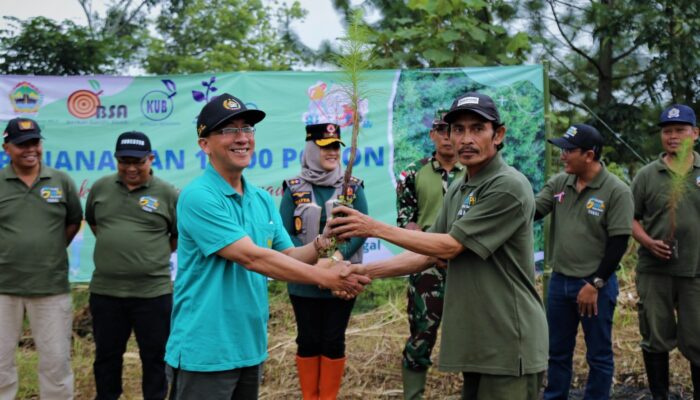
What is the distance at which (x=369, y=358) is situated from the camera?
5.95 meters

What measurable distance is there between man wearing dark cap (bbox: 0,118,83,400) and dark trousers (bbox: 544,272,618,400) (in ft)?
11.6

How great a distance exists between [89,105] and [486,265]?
465 centimetres

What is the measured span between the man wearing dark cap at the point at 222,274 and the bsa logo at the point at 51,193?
2.34 meters

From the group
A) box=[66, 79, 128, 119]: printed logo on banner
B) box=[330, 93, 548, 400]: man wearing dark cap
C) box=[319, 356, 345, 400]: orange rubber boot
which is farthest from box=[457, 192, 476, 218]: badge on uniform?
box=[66, 79, 128, 119]: printed logo on banner

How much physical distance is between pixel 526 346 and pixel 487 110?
1073 millimetres

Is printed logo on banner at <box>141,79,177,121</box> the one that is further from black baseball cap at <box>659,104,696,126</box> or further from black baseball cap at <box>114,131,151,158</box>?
black baseball cap at <box>659,104,696,126</box>

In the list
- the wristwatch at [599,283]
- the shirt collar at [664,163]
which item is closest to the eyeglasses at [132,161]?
the wristwatch at [599,283]

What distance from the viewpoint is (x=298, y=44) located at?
13.7 metres

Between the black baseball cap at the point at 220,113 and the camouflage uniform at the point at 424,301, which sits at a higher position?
the black baseball cap at the point at 220,113

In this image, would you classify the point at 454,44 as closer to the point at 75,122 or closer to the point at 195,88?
the point at 195,88

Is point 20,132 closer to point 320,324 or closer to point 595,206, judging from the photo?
point 320,324

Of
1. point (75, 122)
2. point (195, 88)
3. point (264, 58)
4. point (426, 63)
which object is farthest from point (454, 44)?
point (264, 58)

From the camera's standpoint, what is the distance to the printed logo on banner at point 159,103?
6418 millimetres

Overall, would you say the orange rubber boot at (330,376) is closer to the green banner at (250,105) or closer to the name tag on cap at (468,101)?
the green banner at (250,105)
